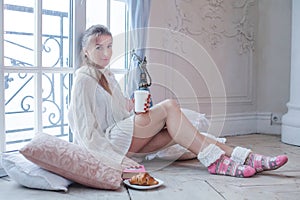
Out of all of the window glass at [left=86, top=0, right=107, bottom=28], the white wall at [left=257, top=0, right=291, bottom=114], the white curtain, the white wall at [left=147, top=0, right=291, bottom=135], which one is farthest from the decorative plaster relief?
the window glass at [left=86, top=0, right=107, bottom=28]

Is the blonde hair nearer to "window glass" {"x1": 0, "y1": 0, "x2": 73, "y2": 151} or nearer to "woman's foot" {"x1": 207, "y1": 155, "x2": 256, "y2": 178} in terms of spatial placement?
"window glass" {"x1": 0, "y1": 0, "x2": 73, "y2": 151}

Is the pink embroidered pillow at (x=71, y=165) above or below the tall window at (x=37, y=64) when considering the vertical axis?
below

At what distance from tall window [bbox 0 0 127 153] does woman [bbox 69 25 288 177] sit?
0.24m

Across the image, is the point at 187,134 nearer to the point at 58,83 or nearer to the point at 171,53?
the point at 58,83

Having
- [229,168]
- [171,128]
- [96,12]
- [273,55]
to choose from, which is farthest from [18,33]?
[273,55]

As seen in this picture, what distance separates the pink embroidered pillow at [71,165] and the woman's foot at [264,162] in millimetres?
780

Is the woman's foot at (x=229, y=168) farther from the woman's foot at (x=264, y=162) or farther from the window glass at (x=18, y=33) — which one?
the window glass at (x=18, y=33)

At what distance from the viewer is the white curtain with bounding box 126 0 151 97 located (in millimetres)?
2660

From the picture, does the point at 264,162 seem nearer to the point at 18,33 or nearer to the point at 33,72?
the point at 33,72

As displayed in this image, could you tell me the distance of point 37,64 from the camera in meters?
2.33

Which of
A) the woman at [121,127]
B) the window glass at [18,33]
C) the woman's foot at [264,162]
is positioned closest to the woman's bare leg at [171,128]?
the woman at [121,127]

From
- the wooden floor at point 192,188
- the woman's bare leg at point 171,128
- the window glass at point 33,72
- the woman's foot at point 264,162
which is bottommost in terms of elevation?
the wooden floor at point 192,188

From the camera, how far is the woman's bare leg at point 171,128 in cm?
220

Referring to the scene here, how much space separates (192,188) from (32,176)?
31.1 inches
